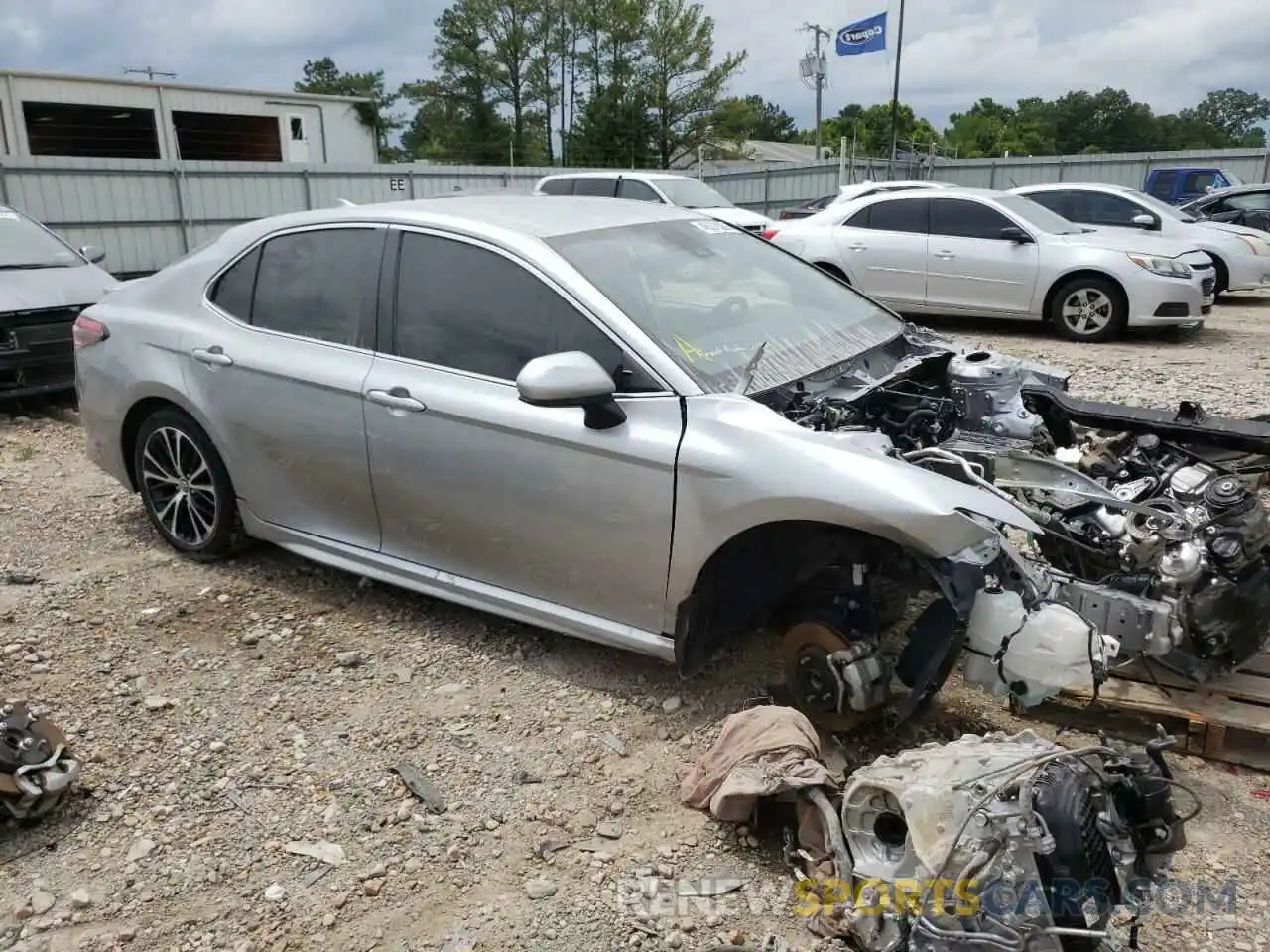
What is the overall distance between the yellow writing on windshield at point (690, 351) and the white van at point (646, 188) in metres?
9.92

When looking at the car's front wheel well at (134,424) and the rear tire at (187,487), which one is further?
the car's front wheel well at (134,424)

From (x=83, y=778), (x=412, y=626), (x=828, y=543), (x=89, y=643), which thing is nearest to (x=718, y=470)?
(x=828, y=543)

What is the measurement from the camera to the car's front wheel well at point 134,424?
4.70m

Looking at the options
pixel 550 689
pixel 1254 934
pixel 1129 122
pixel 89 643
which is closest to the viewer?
pixel 1254 934

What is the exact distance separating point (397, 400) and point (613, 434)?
3.03 ft

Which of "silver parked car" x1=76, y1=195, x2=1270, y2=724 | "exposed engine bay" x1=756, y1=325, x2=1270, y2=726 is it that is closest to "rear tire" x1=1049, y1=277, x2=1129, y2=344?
"silver parked car" x1=76, y1=195, x2=1270, y2=724

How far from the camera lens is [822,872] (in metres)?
2.67

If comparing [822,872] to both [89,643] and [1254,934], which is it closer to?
[1254,934]

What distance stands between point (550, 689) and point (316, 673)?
A: 93 cm

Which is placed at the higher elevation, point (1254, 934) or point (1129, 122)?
point (1129, 122)

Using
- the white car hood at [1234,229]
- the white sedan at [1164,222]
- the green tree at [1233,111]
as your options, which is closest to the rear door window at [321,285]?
the white sedan at [1164,222]

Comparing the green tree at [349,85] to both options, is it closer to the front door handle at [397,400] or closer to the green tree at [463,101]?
the green tree at [463,101]

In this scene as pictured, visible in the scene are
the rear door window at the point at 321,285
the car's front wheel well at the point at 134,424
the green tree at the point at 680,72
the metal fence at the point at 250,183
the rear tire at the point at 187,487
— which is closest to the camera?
the rear door window at the point at 321,285

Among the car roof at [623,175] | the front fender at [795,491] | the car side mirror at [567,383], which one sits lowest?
the front fender at [795,491]
